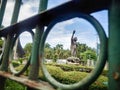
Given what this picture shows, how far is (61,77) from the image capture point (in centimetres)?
1102

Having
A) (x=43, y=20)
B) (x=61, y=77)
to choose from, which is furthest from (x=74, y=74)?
(x=43, y=20)

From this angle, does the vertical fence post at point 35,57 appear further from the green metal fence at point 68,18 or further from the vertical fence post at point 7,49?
the vertical fence post at point 7,49

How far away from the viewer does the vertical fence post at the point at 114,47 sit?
741mm

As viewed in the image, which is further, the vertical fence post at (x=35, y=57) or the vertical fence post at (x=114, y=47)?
the vertical fence post at (x=35, y=57)

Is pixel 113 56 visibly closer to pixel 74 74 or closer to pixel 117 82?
pixel 117 82

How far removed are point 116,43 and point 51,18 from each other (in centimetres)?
49

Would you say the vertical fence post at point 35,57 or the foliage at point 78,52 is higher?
the foliage at point 78,52

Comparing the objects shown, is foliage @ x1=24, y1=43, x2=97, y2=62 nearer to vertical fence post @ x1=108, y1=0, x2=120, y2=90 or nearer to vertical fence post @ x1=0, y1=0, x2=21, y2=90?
vertical fence post @ x1=0, y1=0, x2=21, y2=90

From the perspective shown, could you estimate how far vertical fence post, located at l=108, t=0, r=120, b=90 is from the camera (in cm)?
74

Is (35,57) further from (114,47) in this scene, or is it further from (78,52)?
(78,52)

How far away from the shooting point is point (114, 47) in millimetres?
757

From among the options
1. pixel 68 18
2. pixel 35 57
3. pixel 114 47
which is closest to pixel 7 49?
pixel 35 57

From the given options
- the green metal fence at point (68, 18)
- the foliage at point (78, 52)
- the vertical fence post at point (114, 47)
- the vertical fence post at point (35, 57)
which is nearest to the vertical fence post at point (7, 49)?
the green metal fence at point (68, 18)

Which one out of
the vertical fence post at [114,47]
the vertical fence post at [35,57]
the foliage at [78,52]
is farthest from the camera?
the foliage at [78,52]
